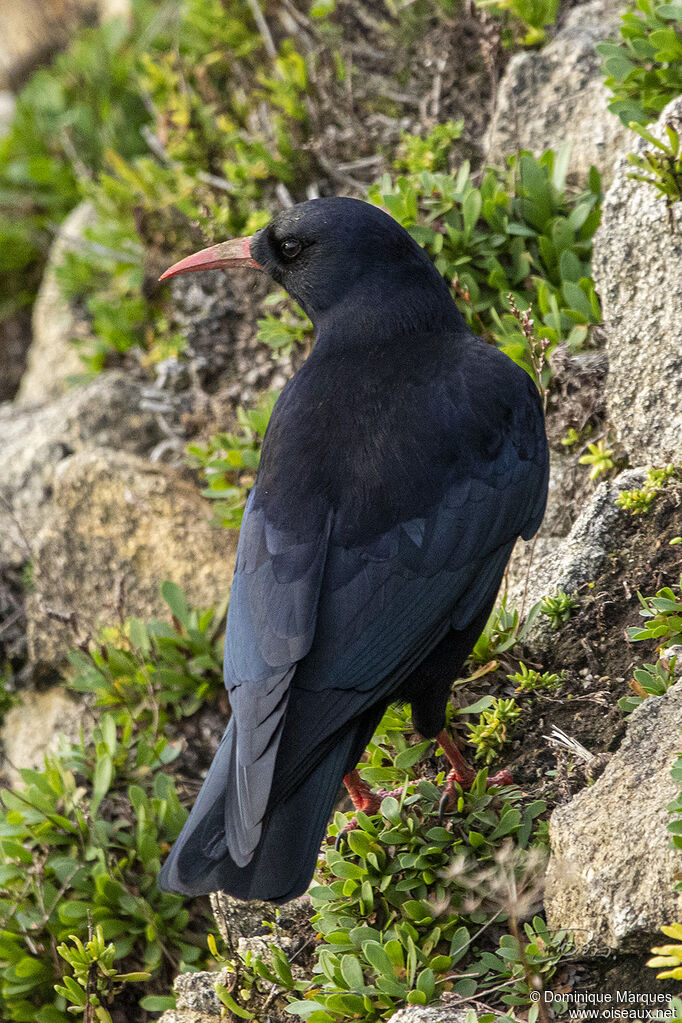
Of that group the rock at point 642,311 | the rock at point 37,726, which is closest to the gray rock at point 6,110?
the rock at point 37,726

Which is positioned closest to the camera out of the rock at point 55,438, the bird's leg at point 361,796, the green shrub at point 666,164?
the bird's leg at point 361,796

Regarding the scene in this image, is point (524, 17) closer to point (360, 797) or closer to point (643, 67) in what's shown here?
point (643, 67)

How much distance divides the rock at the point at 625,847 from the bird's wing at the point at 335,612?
57 cm

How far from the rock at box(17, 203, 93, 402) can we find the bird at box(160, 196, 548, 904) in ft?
9.02

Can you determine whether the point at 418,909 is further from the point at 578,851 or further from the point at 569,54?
the point at 569,54

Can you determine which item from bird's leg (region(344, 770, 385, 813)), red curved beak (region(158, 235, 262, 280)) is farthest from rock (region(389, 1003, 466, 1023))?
red curved beak (region(158, 235, 262, 280))

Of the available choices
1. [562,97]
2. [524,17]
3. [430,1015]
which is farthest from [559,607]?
[524,17]

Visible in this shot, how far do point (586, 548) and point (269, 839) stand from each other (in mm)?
1475

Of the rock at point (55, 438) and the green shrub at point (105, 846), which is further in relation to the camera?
the rock at point (55, 438)

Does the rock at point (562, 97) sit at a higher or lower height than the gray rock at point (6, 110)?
lower

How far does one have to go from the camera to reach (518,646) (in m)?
3.54

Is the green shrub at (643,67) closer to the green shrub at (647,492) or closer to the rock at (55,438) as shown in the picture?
the green shrub at (647,492)

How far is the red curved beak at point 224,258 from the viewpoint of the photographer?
12.3 feet

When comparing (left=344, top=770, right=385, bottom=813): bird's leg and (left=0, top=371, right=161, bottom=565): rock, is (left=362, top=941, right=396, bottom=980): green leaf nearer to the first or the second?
(left=344, top=770, right=385, bottom=813): bird's leg
